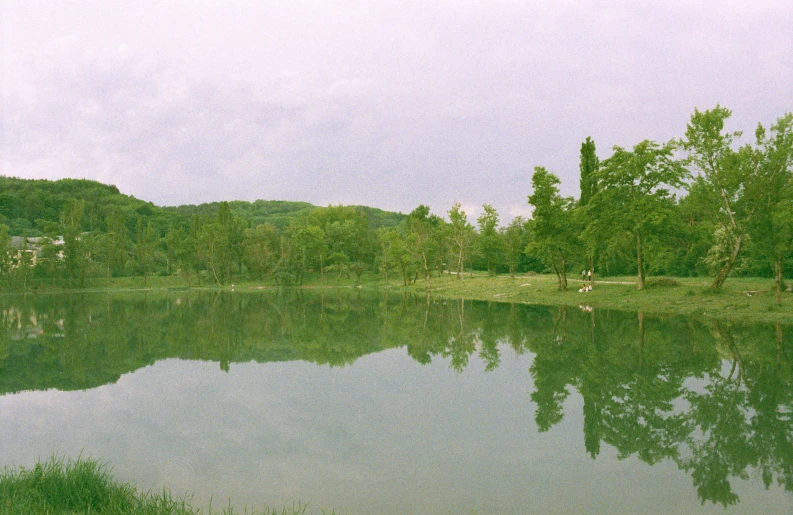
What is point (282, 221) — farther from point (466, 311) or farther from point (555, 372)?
point (555, 372)

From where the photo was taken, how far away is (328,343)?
21.2 metres

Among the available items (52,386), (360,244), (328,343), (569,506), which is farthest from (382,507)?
(360,244)

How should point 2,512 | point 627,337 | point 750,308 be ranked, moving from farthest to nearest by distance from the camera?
point 750,308 → point 627,337 → point 2,512

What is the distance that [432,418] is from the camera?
10688 mm

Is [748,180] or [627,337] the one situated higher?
[748,180]

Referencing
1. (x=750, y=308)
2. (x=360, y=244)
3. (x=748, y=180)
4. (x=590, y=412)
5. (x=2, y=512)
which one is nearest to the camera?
(x=2, y=512)

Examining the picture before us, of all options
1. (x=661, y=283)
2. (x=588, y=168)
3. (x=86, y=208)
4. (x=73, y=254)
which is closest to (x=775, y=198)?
(x=661, y=283)

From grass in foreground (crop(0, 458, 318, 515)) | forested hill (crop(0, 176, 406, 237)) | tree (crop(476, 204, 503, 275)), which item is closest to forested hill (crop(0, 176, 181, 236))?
forested hill (crop(0, 176, 406, 237))

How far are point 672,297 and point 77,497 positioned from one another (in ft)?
103

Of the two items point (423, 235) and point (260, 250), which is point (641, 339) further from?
point (260, 250)

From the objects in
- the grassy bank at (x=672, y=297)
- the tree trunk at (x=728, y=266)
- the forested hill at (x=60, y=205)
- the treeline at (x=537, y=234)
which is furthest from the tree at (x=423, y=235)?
the forested hill at (x=60, y=205)

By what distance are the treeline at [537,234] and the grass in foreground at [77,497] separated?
27.1 m

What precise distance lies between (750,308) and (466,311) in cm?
1519

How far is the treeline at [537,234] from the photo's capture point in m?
28.5
